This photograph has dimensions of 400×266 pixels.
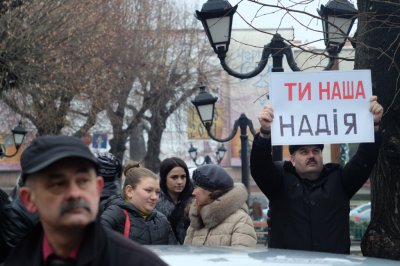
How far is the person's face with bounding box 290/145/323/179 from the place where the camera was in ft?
18.7

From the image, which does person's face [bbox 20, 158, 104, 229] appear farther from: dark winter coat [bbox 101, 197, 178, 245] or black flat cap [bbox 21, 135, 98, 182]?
dark winter coat [bbox 101, 197, 178, 245]

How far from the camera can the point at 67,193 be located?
2.62 m

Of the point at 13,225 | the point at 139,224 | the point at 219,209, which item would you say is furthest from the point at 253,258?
the point at 139,224

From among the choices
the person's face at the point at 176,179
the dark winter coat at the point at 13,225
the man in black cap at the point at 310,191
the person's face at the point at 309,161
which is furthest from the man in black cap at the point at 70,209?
the person's face at the point at 176,179

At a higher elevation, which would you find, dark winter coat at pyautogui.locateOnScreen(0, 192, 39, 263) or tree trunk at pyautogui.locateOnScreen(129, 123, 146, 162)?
tree trunk at pyautogui.locateOnScreen(129, 123, 146, 162)

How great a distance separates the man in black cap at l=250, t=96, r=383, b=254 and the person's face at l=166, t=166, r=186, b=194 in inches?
79.5

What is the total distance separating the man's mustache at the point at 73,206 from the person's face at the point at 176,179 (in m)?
5.10

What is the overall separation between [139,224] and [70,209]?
338cm

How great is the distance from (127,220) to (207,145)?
52767 millimetres

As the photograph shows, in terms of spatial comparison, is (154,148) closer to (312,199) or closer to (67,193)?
(312,199)

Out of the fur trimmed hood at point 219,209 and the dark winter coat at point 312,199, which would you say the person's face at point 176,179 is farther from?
the dark winter coat at point 312,199

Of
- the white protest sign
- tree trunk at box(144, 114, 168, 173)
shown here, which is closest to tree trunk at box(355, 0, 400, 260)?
the white protest sign

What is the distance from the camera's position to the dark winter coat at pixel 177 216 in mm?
7408

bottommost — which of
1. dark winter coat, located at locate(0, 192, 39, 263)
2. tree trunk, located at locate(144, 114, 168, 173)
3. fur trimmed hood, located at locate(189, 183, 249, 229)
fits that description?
dark winter coat, located at locate(0, 192, 39, 263)
